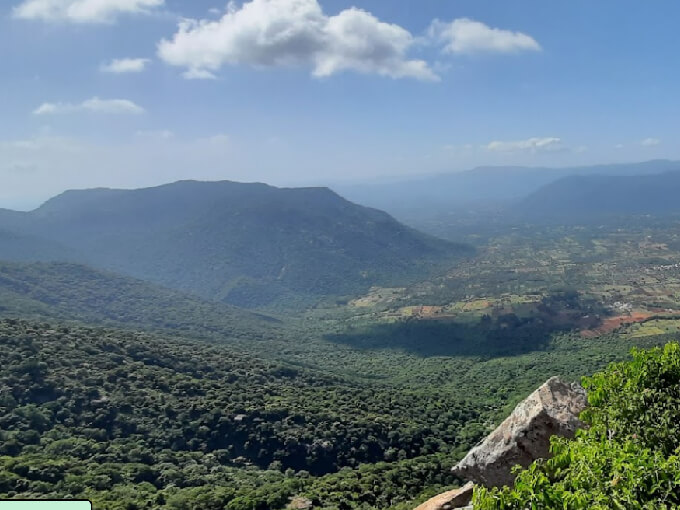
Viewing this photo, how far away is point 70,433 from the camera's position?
61.6 metres

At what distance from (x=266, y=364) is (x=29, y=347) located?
45433 millimetres

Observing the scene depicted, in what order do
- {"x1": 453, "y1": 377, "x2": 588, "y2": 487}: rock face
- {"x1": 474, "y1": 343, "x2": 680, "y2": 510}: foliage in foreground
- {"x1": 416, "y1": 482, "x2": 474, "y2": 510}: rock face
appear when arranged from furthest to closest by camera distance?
{"x1": 416, "y1": 482, "x2": 474, "y2": 510}: rock face, {"x1": 453, "y1": 377, "x2": 588, "y2": 487}: rock face, {"x1": 474, "y1": 343, "x2": 680, "y2": 510}: foliage in foreground

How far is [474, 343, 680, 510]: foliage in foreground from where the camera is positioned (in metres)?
10.5

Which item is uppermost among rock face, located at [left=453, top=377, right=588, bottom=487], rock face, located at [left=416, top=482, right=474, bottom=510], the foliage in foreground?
the foliage in foreground

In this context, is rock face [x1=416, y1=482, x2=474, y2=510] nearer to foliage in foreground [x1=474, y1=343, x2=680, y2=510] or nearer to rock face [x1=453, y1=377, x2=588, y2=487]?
rock face [x1=453, y1=377, x2=588, y2=487]

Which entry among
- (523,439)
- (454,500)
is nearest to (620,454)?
(523,439)

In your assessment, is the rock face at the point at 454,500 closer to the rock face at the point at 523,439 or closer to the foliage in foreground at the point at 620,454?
the rock face at the point at 523,439

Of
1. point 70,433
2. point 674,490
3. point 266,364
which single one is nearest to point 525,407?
point 674,490

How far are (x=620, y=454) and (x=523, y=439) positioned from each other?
8.89 meters

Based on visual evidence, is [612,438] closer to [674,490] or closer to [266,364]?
[674,490]

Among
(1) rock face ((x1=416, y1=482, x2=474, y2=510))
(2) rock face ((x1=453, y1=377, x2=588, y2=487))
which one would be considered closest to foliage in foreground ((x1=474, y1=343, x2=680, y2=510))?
(2) rock face ((x1=453, y1=377, x2=588, y2=487))

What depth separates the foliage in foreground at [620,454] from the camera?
10516mm

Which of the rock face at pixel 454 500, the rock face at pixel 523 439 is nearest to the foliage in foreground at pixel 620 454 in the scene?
the rock face at pixel 523 439

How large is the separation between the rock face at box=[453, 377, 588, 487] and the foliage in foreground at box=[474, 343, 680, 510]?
1.99 metres
